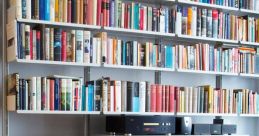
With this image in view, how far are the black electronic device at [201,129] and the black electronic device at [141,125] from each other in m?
0.19

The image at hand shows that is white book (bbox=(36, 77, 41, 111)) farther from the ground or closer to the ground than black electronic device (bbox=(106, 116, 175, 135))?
farther from the ground

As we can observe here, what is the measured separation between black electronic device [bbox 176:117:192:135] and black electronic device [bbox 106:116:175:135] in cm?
7

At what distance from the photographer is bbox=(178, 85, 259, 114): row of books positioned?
3.23m

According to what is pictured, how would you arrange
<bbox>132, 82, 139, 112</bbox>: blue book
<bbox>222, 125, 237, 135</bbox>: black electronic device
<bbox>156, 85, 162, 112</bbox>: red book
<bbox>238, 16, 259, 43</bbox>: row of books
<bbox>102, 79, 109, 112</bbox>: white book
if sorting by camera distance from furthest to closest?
<bbox>238, 16, 259, 43</bbox>: row of books, <bbox>222, 125, 237, 135</bbox>: black electronic device, <bbox>156, 85, 162, 112</bbox>: red book, <bbox>132, 82, 139, 112</bbox>: blue book, <bbox>102, 79, 109, 112</bbox>: white book

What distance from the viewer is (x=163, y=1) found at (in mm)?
3342

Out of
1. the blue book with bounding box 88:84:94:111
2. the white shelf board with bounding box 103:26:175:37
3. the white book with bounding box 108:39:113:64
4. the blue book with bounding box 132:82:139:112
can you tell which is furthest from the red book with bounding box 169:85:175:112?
the blue book with bounding box 88:84:94:111

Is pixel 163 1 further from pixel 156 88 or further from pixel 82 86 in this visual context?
pixel 82 86

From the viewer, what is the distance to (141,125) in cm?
296

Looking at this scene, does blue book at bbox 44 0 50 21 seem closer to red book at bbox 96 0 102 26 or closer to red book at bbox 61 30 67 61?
red book at bbox 61 30 67 61

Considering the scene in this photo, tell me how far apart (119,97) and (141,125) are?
24 centimetres

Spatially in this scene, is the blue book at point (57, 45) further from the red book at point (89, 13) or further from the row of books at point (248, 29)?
the row of books at point (248, 29)

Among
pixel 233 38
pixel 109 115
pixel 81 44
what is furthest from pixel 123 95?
pixel 233 38

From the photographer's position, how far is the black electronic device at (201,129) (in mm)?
3201

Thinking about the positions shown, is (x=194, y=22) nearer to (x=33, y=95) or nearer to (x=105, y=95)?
(x=105, y=95)
